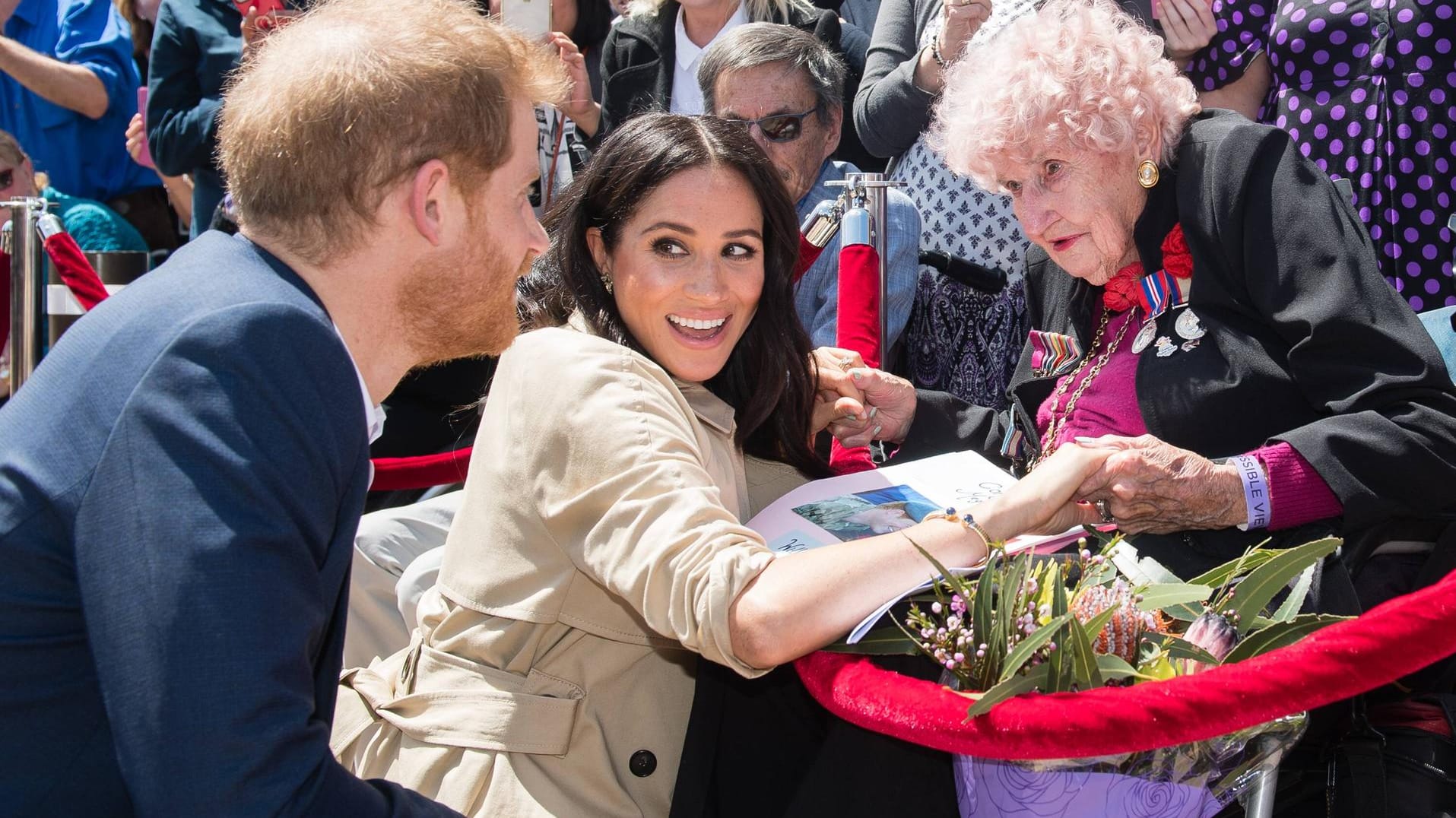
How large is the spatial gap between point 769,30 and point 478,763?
2780 mm

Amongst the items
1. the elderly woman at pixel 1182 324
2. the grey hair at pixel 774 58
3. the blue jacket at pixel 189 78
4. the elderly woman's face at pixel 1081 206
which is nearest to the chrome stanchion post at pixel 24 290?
the blue jacket at pixel 189 78

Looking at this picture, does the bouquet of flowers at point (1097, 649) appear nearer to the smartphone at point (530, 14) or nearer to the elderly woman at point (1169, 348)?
the elderly woman at point (1169, 348)

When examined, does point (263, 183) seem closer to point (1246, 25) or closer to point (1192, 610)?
point (1192, 610)

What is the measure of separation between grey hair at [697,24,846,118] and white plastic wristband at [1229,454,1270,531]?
2251mm

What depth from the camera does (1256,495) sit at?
2400mm

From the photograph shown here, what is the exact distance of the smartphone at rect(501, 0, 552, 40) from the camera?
4.43 metres

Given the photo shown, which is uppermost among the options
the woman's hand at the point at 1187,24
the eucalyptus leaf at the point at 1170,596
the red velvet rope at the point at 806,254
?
the woman's hand at the point at 1187,24

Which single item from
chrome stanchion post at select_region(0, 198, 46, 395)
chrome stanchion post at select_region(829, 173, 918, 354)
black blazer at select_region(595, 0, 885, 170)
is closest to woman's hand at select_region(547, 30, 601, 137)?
black blazer at select_region(595, 0, 885, 170)

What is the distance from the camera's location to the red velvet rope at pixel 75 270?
454 cm

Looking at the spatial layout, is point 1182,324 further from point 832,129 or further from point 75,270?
point 75,270

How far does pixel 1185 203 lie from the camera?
2721 millimetres

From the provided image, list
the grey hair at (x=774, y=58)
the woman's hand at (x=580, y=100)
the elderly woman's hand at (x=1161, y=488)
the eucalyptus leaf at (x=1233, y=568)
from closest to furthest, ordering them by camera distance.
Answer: the eucalyptus leaf at (x=1233, y=568), the elderly woman's hand at (x=1161, y=488), the grey hair at (x=774, y=58), the woman's hand at (x=580, y=100)

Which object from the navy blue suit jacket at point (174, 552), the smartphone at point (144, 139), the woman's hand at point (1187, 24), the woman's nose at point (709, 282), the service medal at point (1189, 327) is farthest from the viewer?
the smartphone at point (144, 139)

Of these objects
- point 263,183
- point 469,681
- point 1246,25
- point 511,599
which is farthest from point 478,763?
point 1246,25
